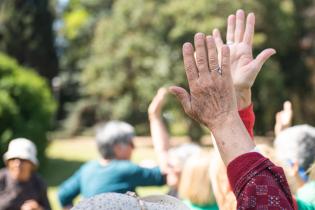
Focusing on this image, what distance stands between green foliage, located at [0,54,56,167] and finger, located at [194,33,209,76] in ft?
41.7

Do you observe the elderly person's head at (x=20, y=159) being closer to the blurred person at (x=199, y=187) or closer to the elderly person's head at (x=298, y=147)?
the blurred person at (x=199, y=187)

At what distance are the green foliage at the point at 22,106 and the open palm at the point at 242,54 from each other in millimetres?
12167

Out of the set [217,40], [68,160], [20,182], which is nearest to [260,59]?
[217,40]

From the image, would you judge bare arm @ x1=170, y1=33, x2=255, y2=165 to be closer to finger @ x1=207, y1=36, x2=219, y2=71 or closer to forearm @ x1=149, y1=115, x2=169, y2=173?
finger @ x1=207, y1=36, x2=219, y2=71

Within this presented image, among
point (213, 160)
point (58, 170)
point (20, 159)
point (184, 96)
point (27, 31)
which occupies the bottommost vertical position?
point (58, 170)

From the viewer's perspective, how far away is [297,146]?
11.6 feet

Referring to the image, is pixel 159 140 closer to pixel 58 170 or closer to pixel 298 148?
pixel 298 148

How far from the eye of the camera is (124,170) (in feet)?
13.3

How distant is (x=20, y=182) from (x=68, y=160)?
54.1ft

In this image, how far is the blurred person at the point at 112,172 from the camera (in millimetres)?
4020

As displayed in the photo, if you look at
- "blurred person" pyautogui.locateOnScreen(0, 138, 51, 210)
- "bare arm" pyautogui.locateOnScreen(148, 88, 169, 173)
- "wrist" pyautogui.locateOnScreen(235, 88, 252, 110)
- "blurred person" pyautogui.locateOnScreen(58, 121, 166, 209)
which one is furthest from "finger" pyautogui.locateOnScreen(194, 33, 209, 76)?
"blurred person" pyautogui.locateOnScreen(0, 138, 51, 210)

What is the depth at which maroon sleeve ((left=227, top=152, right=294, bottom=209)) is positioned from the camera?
68.9 inches

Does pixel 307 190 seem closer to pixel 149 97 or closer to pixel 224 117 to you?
pixel 224 117

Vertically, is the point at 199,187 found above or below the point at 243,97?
below
